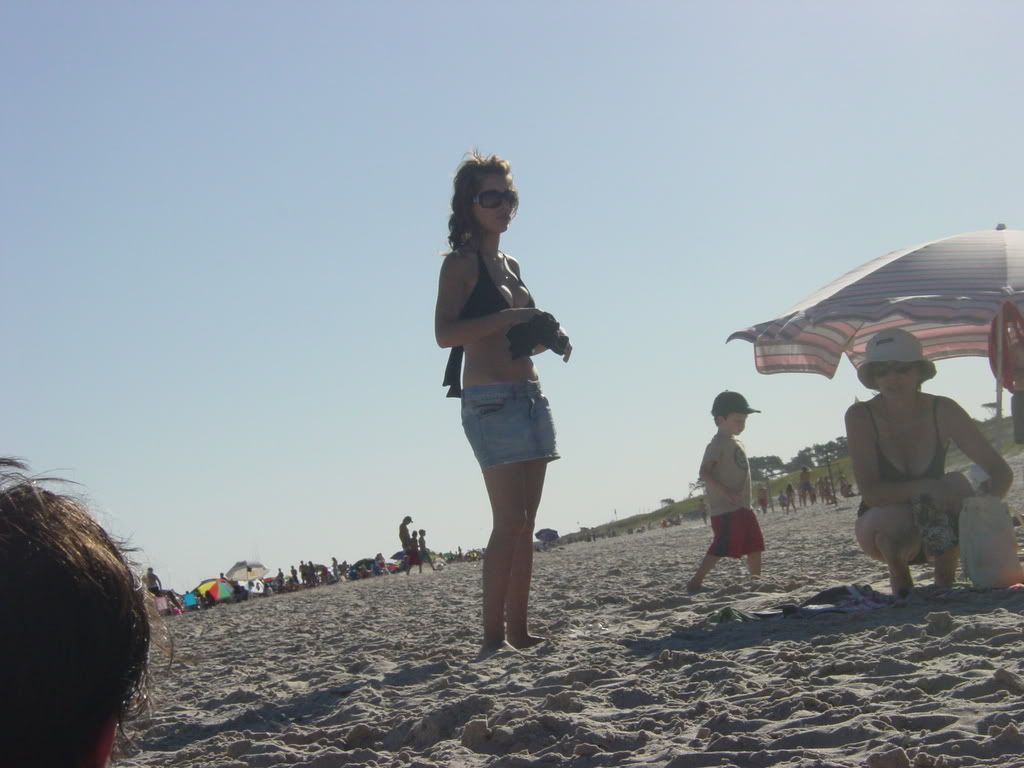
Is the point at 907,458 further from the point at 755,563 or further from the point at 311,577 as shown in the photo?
the point at 311,577

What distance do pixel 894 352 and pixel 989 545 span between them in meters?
0.90

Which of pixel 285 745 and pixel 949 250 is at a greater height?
pixel 949 250

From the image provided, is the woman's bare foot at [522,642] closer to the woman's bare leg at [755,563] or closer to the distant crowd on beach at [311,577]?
the woman's bare leg at [755,563]

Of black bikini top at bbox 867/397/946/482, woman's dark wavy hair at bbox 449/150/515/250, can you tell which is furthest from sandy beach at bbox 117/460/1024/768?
woman's dark wavy hair at bbox 449/150/515/250

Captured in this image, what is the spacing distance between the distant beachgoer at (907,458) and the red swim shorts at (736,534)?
6.41 feet

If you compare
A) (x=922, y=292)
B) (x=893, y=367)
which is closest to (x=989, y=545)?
(x=893, y=367)

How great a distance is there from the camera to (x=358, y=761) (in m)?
3.01

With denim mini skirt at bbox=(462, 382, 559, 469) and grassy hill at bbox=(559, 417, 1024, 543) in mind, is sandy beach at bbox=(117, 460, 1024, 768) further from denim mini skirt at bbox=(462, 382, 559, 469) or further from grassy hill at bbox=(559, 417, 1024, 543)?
grassy hill at bbox=(559, 417, 1024, 543)

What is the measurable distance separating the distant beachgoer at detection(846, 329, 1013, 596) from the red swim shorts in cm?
195

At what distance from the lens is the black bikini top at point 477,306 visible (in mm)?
4609

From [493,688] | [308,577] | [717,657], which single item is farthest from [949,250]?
[308,577]

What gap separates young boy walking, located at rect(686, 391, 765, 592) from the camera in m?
7.05

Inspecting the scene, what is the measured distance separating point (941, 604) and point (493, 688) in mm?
1908

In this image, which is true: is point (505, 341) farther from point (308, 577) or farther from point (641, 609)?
point (308, 577)
